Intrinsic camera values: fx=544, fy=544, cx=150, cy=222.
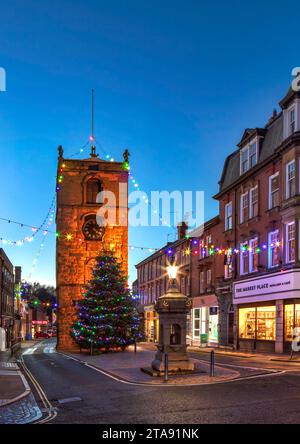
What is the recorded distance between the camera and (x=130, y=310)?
3506 cm

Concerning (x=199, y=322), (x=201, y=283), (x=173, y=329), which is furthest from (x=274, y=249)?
(x=199, y=322)

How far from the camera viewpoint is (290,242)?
2967cm

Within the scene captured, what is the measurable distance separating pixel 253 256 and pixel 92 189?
52.7 ft

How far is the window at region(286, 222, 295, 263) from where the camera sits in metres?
29.2

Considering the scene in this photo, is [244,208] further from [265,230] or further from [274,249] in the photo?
[274,249]

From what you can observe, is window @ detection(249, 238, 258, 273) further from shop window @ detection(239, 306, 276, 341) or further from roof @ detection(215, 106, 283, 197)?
roof @ detection(215, 106, 283, 197)

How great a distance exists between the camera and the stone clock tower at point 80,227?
143ft

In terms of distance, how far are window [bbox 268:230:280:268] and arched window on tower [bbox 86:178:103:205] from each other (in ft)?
57.6

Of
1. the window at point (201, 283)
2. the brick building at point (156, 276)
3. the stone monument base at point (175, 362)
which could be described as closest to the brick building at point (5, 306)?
the brick building at point (156, 276)

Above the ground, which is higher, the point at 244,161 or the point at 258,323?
the point at 244,161

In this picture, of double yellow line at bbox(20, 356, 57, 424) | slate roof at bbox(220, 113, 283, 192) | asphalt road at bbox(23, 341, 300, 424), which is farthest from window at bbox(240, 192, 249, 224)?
double yellow line at bbox(20, 356, 57, 424)
